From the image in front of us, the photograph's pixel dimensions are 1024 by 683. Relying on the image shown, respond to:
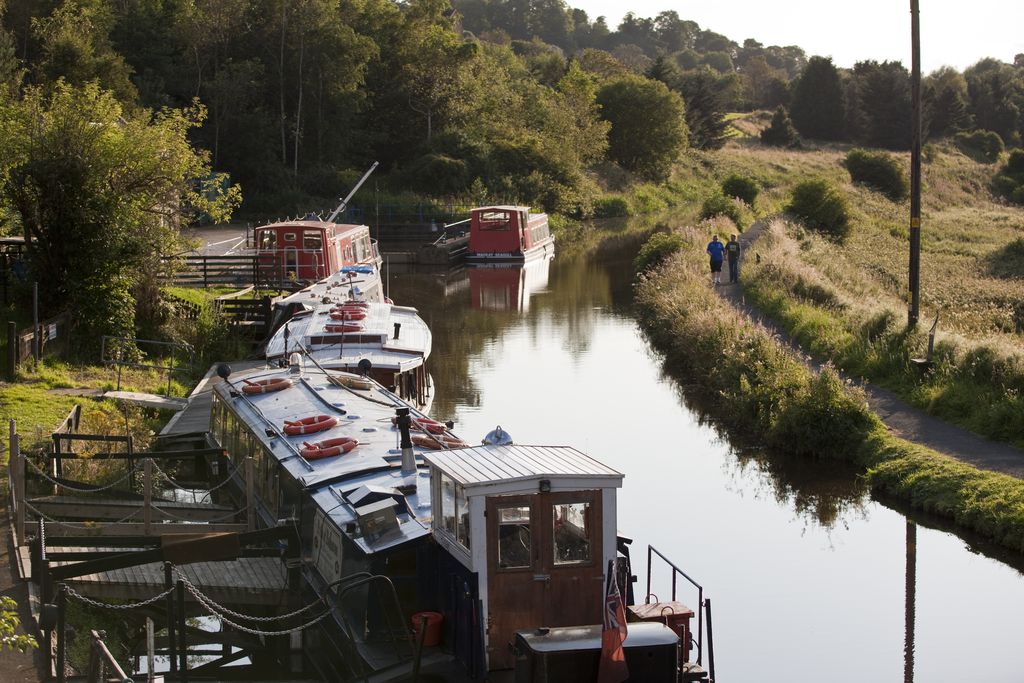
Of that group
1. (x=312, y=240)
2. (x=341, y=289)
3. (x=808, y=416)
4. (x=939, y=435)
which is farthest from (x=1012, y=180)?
(x=939, y=435)

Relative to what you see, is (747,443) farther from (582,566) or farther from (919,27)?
(582,566)

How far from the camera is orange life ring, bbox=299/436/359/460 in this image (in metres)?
15.9

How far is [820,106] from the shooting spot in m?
116

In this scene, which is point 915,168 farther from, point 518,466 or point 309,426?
point 518,466

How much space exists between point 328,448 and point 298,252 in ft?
73.7

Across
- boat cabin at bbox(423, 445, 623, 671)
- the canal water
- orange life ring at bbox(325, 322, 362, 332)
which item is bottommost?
the canal water

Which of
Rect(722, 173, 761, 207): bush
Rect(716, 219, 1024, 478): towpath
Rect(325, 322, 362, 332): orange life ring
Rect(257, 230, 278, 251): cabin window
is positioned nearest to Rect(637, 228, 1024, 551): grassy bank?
Rect(716, 219, 1024, 478): towpath

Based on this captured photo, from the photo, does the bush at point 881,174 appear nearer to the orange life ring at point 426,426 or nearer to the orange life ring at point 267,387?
the orange life ring at point 267,387

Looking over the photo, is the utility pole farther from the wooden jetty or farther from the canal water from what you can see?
the wooden jetty

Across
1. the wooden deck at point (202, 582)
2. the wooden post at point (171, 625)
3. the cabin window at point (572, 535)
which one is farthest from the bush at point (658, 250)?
the cabin window at point (572, 535)

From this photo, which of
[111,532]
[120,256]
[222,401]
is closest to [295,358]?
[222,401]

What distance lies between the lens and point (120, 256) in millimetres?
26281

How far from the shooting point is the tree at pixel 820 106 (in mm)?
115875

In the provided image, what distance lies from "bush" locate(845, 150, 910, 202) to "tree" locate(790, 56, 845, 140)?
128 feet
